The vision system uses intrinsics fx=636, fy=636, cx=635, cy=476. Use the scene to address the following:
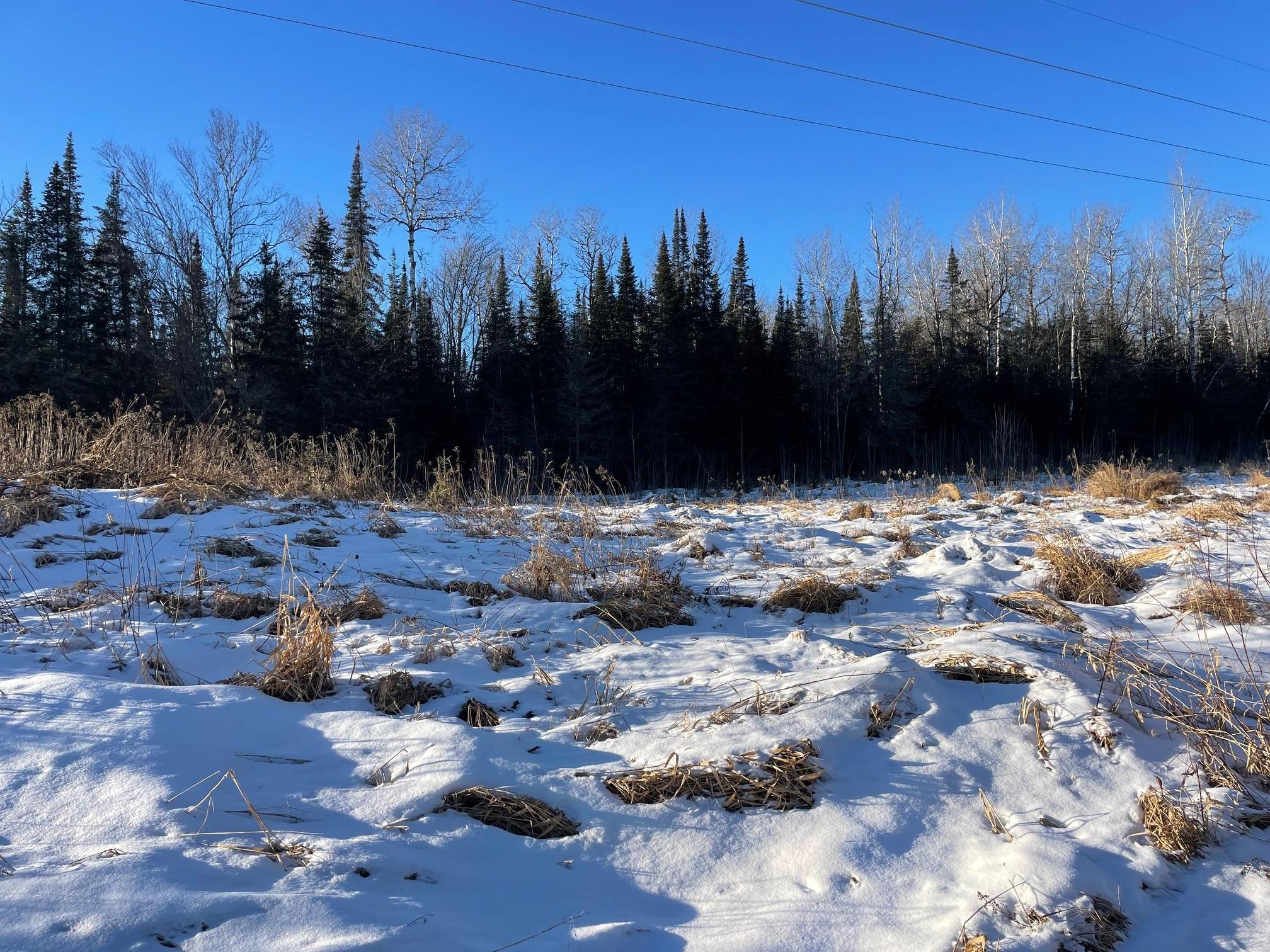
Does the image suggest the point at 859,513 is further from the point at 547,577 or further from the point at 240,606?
the point at 240,606

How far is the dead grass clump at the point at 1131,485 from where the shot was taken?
8031 mm

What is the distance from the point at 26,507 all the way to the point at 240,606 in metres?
2.54

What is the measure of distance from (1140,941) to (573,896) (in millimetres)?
1378

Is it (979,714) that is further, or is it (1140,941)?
(979,714)

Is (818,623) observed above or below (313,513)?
below

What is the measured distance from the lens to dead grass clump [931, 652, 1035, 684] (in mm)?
2609

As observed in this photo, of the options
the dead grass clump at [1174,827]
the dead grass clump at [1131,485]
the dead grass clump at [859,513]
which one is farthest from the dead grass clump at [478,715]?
the dead grass clump at [1131,485]

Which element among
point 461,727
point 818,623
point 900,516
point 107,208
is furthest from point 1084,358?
point 107,208

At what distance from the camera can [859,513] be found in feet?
23.8

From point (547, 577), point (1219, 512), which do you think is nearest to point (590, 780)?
point (547, 577)

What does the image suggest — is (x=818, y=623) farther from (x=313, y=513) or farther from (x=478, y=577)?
(x=313, y=513)

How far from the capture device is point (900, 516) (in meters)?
7.06

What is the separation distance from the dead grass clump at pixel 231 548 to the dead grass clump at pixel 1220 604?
5.69 metres

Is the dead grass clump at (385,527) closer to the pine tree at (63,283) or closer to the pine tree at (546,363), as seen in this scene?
the pine tree at (546,363)
